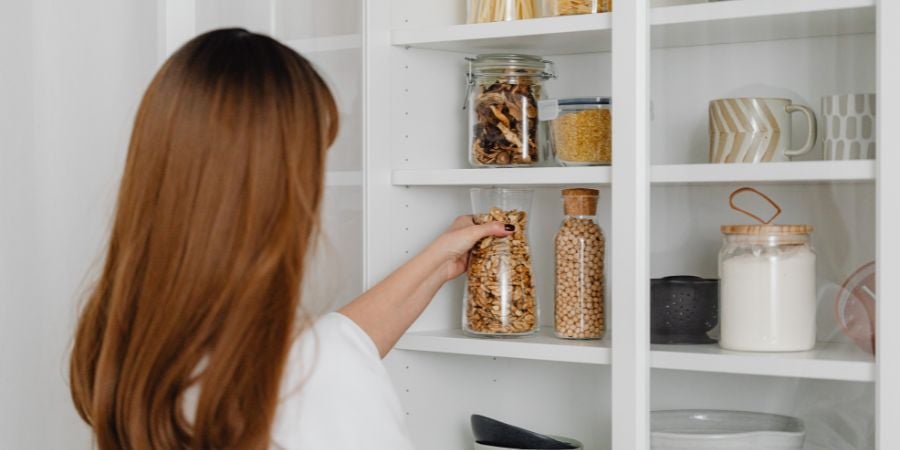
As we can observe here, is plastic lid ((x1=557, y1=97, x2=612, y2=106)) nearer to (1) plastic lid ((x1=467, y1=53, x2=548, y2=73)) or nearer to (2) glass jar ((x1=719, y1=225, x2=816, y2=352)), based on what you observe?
(1) plastic lid ((x1=467, y1=53, x2=548, y2=73))

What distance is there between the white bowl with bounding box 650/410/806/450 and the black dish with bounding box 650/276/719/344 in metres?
0.10

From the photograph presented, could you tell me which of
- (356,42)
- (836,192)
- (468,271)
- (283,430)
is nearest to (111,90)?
(356,42)

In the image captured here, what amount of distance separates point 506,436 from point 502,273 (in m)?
0.27

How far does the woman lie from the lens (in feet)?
2.94

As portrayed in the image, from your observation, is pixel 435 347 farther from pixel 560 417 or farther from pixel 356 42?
pixel 356 42

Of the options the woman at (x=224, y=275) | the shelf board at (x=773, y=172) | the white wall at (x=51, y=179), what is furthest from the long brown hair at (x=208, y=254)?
the shelf board at (x=773, y=172)

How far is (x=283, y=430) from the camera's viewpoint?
3.01ft

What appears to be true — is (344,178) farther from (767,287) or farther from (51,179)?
(767,287)

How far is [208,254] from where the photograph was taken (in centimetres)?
90

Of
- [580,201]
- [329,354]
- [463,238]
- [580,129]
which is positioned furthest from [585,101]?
[329,354]

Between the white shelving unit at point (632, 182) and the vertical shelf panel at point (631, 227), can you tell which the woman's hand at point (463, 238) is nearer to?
the white shelving unit at point (632, 182)

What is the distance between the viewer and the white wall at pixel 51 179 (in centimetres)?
127

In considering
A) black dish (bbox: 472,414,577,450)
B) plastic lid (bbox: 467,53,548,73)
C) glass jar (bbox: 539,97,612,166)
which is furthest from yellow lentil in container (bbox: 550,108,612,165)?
black dish (bbox: 472,414,577,450)

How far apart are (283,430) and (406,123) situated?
812 mm
